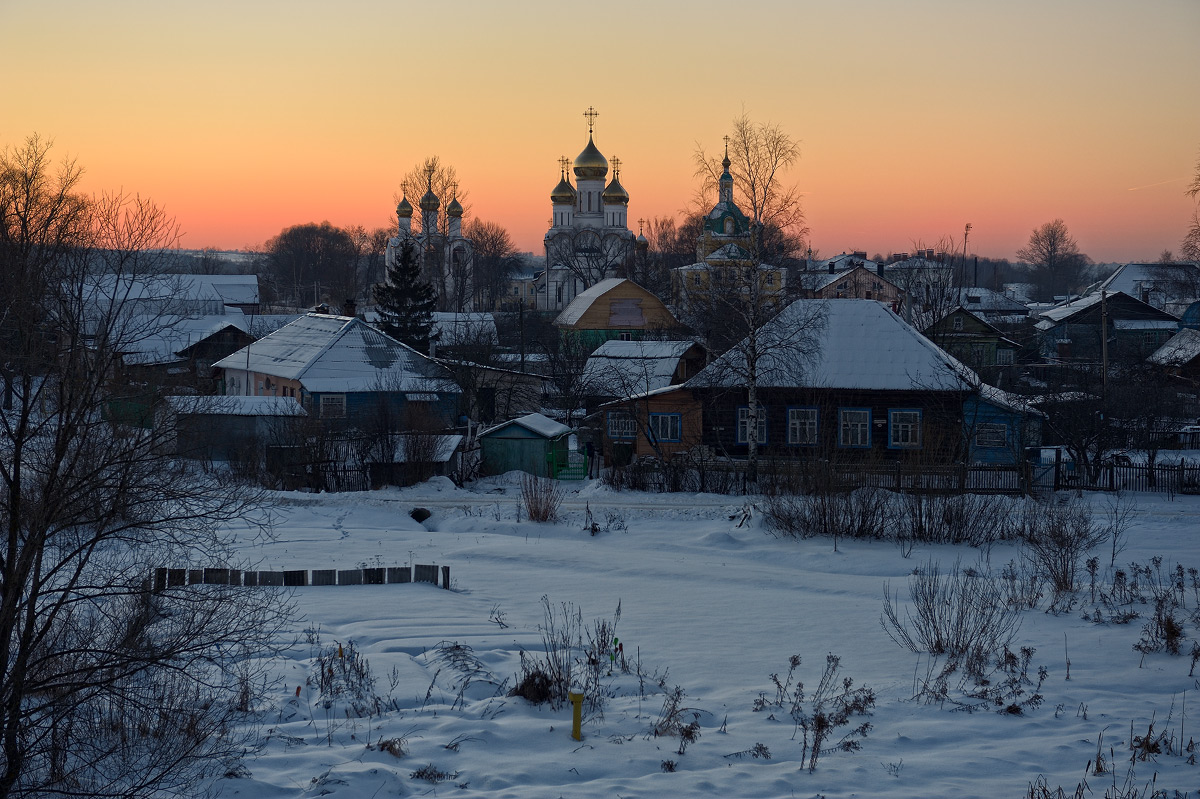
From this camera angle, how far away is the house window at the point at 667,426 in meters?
25.6

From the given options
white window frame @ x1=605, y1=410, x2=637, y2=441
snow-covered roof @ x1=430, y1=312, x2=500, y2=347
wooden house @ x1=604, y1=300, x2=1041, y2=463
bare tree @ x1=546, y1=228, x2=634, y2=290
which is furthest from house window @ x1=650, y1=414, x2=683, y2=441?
bare tree @ x1=546, y1=228, x2=634, y2=290

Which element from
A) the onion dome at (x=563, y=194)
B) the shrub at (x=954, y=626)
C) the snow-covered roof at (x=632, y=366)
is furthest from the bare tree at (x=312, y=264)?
the shrub at (x=954, y=626)

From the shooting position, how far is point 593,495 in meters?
Answer: 21.2

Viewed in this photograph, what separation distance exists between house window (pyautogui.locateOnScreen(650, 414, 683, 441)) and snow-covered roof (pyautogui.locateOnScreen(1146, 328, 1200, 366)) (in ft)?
72.1

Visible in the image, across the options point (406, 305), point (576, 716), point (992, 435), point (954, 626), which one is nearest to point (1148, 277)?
point (406, 305)

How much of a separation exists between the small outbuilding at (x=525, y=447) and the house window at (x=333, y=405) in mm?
5198

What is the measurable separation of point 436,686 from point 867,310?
19229mm

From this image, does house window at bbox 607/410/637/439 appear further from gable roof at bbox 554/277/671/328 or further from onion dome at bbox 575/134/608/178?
onion dome at bbox 575/134/608/178

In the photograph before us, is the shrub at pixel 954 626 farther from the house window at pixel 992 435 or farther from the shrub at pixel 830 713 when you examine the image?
the house window at pixel 992 435

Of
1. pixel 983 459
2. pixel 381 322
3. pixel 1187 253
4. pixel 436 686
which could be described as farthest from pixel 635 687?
pixel 381 322

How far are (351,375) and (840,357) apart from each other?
46.8 ft

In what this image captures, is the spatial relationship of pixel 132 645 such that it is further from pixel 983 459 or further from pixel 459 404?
pixel 459 404

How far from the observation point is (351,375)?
97.2 ft

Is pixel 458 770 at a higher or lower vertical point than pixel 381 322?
lower
